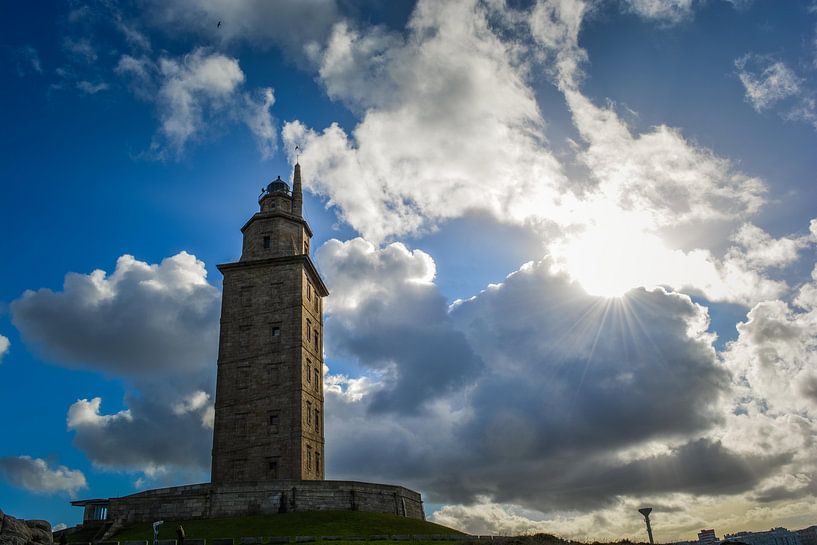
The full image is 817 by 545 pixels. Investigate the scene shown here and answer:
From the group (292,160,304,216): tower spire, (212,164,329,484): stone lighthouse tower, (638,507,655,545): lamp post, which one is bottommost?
(638,507,655,545): lamp post

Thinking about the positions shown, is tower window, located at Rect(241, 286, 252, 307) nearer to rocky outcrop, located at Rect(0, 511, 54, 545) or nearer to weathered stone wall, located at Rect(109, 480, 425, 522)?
weathered stone wall, located at Rect(109, 480, 425, 522)

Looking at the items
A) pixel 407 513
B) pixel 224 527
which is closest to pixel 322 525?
pixel 224 527

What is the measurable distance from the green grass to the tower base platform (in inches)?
43.5

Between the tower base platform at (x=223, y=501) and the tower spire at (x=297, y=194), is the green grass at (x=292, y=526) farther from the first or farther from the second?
the tower spire at (x=297, y=194)

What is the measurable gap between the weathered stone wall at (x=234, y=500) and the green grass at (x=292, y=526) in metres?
1.09

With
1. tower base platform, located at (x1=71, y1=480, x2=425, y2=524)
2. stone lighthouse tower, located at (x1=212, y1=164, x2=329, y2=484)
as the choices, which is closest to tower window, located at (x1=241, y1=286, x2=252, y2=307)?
stone lighthouse tower, located at (x1=212, y1=164, x2=329, y2=484)

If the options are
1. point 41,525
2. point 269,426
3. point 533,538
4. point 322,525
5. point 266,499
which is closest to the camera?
point 41,525

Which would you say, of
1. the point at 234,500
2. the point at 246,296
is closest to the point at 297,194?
the point at 246,296

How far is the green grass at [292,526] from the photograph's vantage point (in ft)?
118

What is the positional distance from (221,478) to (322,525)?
15.6 meters

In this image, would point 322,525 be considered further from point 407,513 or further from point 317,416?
point 317,416

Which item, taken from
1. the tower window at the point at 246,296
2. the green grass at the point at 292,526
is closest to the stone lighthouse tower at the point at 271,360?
the tower window at the point at 246,296

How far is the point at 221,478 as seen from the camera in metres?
49.4

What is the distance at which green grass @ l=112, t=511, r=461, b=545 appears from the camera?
35.8 m
